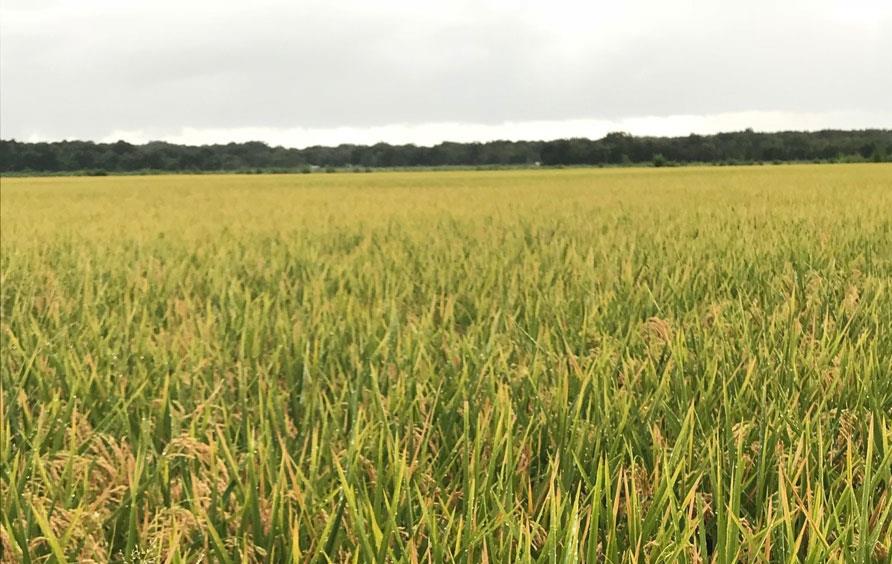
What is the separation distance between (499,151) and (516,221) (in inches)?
2348

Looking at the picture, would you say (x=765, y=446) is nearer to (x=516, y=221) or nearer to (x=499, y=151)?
(x=516, y=221)

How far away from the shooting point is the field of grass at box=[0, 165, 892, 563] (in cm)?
94

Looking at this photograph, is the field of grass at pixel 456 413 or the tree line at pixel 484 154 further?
the tree line at pixel 484 154

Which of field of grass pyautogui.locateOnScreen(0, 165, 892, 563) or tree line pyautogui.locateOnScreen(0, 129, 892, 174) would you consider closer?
field of grass pyautogui.locateOnScreen(0, 165, 892, 563)

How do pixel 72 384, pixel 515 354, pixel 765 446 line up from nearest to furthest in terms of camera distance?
pixel 765 446 < pixel 72 384 < pixel 515 354

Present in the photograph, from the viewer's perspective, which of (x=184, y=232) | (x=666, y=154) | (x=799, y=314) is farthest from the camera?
(x=666, y=154)

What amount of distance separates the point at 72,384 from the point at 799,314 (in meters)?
1.98

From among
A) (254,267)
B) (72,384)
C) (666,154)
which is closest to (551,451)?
(72,384)

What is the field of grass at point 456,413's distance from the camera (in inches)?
37.2

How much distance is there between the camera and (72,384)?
1.66 m

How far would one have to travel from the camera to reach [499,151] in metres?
64.5

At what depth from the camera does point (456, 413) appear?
1.41 meters

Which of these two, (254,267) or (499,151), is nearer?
(254,267)

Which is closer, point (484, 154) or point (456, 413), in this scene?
point (456, 413)
